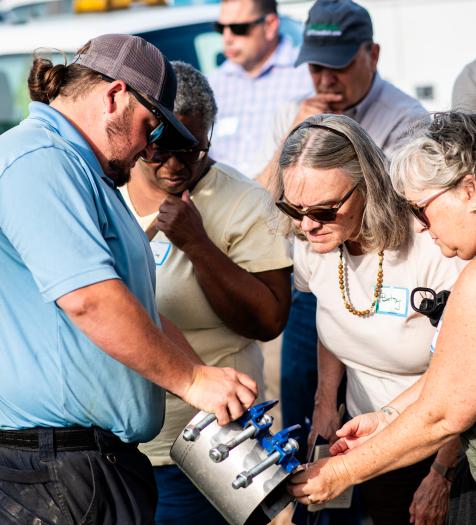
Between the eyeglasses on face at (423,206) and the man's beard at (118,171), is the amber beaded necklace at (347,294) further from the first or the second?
the man's beard at (118,171)

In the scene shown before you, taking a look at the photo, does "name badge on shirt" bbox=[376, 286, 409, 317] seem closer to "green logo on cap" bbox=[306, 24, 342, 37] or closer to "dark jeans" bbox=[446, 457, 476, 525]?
"dark jeans" bbox=[446, 457, 476, 525]

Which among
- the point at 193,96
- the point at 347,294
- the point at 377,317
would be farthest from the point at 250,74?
the point at 377,317

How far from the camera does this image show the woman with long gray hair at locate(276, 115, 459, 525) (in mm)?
2600

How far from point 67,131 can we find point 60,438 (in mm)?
712

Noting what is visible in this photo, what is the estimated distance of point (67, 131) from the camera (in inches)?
86.7

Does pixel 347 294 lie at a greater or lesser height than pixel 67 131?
lesser

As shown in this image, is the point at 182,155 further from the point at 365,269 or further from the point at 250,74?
the point at 250,74

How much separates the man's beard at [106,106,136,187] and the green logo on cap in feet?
5.47

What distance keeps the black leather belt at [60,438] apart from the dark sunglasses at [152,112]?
725 millimetres

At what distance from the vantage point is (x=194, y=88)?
2.94m

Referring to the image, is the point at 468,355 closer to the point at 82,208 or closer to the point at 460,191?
the point at 460,191

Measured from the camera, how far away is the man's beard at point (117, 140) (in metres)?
2.25

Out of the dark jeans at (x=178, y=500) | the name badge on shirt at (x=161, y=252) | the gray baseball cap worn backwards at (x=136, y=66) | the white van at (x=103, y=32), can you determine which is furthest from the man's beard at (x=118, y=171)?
the white van at (x=103, y=32)

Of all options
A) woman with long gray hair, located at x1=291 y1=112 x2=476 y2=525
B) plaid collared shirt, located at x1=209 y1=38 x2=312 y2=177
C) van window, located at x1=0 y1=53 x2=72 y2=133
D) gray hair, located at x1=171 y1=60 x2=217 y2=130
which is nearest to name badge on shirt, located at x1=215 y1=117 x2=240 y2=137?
plaid collared shirt, located at x1=209 y1=38 x2=312 y2=177
